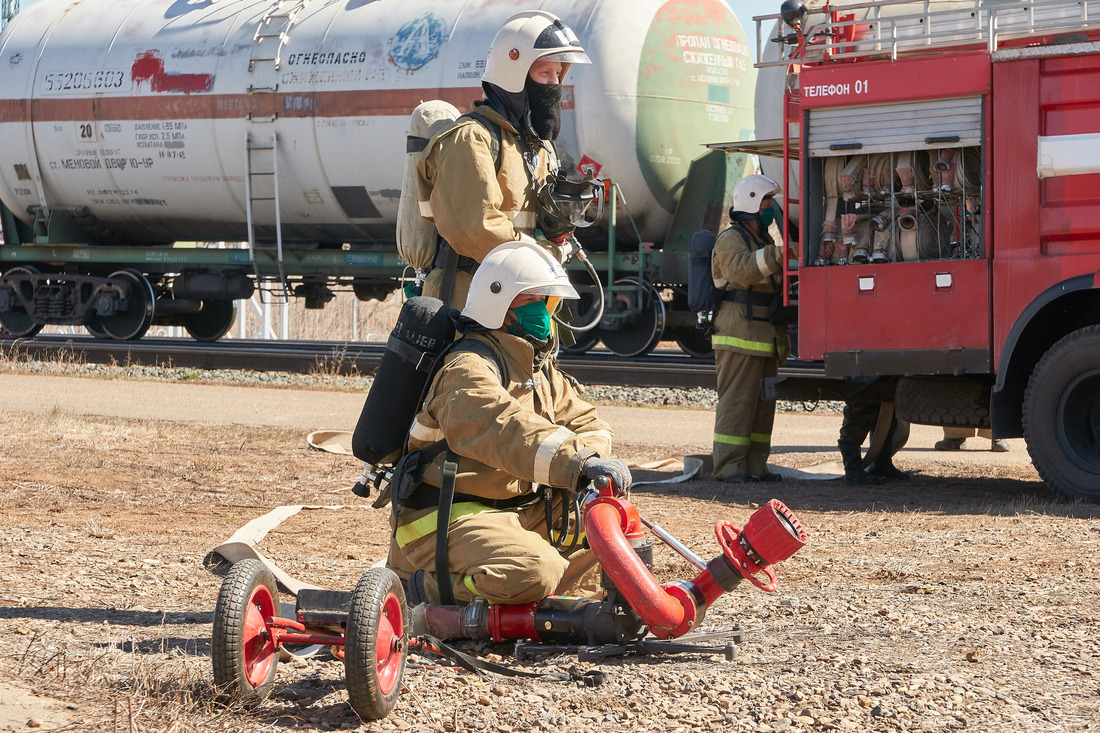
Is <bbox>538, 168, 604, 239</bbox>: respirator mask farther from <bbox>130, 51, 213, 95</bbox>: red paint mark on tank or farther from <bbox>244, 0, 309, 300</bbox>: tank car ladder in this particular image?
<bbox>130, 51, 213, 95</bbox>: red paint mark on tank

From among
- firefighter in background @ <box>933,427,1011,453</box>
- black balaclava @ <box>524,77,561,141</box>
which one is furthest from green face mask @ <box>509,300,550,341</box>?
firefighter in background @ <box>933,427,1011,453</box>

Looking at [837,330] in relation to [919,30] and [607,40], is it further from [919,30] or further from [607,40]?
[607,40]

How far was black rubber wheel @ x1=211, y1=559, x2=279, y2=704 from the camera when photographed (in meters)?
3.22

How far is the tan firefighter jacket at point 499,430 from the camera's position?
3791 millimetres

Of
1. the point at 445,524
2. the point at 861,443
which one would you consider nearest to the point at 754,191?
the point at 861,443

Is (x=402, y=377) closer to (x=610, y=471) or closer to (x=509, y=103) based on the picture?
(x=610, y=471)

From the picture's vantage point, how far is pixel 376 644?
10.5 feet

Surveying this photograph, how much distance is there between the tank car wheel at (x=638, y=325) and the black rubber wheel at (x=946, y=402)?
267 inches

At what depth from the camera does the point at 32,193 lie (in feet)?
56.2

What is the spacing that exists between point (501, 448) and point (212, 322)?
51.4ft

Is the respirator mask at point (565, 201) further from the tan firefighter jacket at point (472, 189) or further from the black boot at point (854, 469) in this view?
the black boot at point (854, 469)

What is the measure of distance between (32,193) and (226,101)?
3692 mm

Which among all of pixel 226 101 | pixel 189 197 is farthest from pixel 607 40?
pixel 189 197

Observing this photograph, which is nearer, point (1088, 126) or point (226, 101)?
point (1088, 126)
